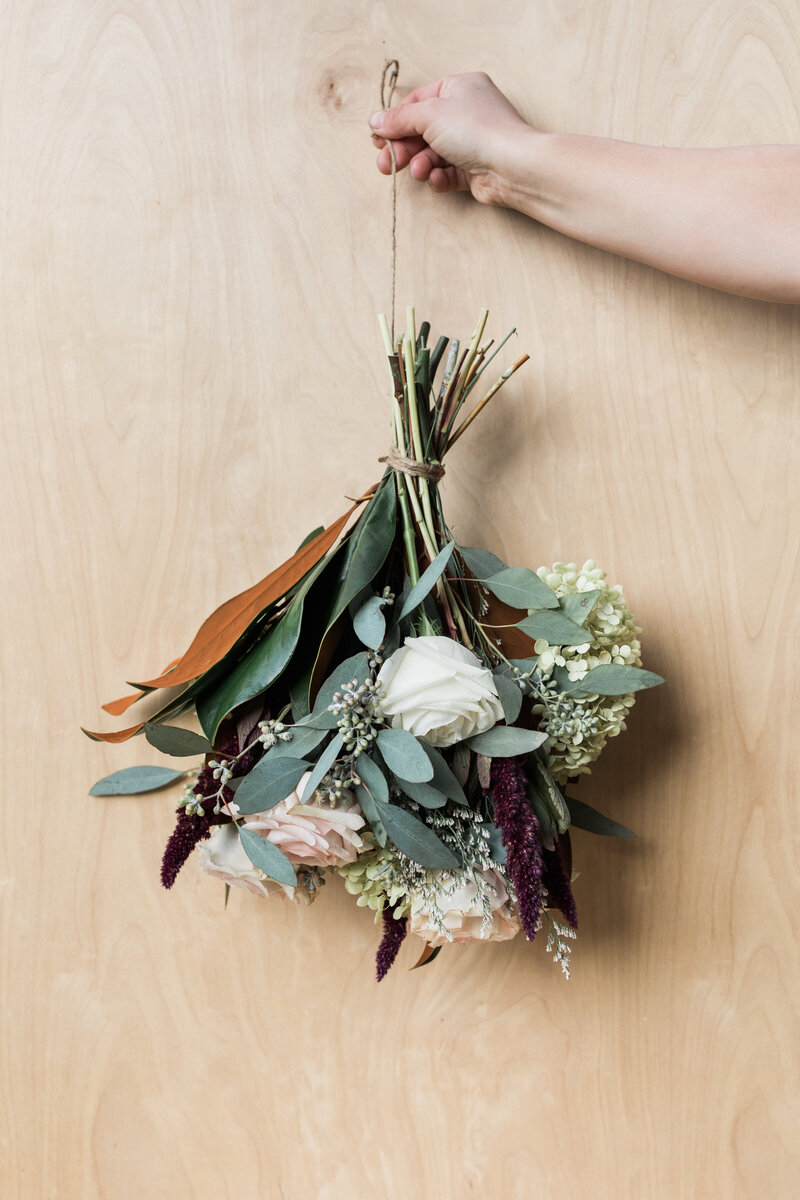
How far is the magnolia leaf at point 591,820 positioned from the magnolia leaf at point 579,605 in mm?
205

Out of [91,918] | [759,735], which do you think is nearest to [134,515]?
[91,918]

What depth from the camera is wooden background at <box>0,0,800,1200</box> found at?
848 mm

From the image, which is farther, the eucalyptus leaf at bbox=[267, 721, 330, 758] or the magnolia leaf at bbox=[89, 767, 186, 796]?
the magnolia leaf at bbox=[89, 767, 186, 796]

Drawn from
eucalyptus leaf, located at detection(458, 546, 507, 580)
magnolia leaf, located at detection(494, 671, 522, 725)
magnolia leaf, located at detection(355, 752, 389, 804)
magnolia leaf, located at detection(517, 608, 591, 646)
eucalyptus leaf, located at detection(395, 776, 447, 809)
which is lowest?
eucalyptus leaf, located at detection(395, 776, 447, 809)

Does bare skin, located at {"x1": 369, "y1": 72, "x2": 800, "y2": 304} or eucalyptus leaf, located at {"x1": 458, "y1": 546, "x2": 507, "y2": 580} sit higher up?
bare skin, located at {"x1": 369, "y1": 72, "x2": 800, "y2": 304}

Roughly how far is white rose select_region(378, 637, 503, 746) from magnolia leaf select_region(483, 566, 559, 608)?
7 centimetres

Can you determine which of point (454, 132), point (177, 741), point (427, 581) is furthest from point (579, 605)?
point (454, 132)

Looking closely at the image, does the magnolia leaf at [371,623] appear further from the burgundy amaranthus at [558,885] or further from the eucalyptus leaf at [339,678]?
the burgundy amaranthus at [558,885]

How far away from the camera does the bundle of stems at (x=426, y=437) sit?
722 millimetres

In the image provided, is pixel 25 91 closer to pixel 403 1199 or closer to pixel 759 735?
pixel 759 735

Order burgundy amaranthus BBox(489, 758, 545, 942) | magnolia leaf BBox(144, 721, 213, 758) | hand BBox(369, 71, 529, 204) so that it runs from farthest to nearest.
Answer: hand BBox(369, 71, 529, 204), magnolia leaf BBox(144, 721, 213, 758), burgundy amaranthus BBox(489, 758, 545, 942)

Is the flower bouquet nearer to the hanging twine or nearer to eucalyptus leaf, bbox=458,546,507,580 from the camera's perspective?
eucalyptus leaf, bbox=458,546,507,580

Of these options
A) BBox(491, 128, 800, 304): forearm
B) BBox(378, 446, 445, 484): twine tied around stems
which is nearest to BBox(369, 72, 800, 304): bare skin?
BBox(491, 128, 800, 304): forearm

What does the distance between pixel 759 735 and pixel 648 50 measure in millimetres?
728
